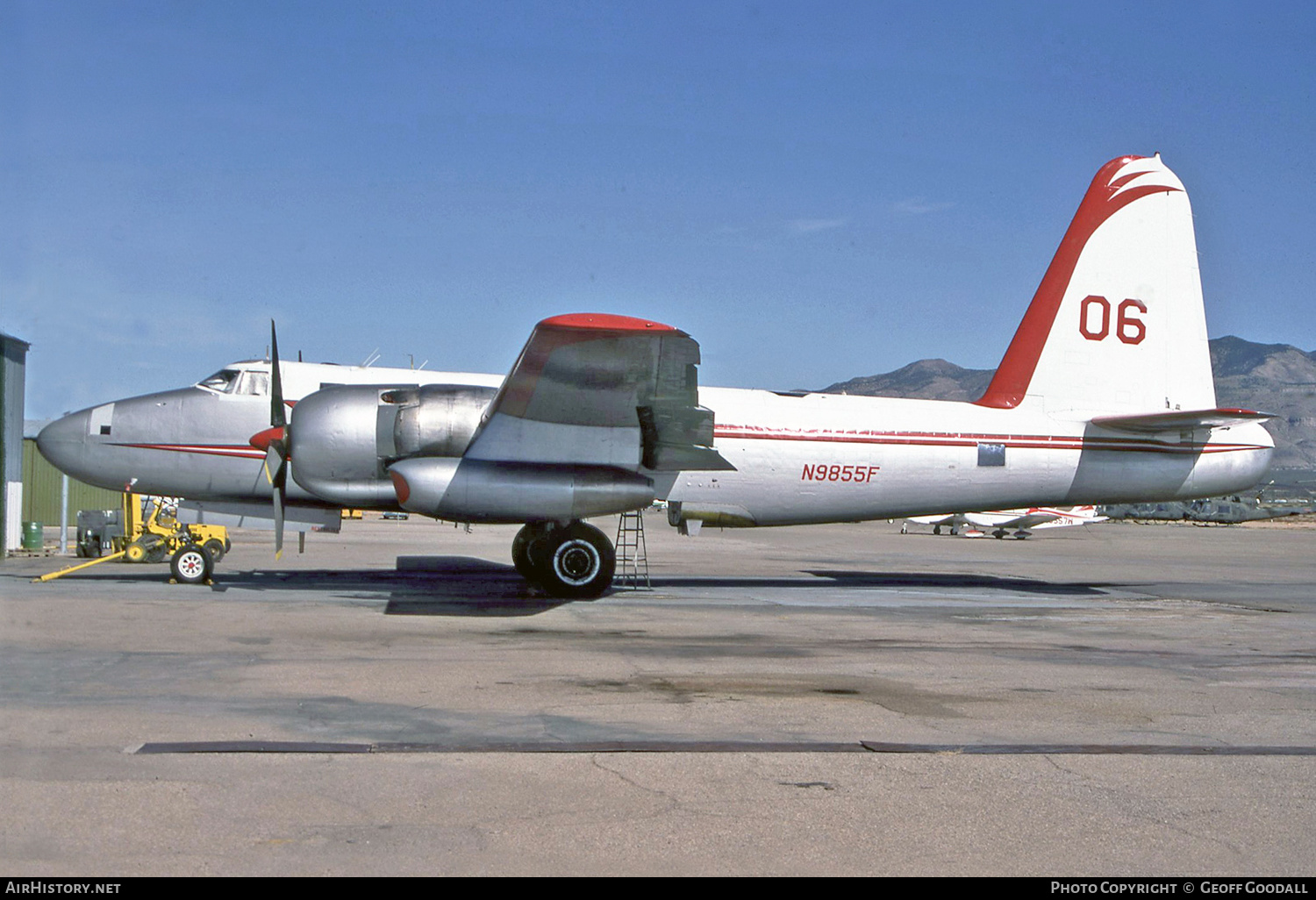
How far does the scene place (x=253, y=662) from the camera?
9.53m

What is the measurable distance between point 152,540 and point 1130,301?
18734 mm

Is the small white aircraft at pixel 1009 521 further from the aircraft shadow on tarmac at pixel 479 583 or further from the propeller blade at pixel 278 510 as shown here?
the propeller blade at pixel 278 510

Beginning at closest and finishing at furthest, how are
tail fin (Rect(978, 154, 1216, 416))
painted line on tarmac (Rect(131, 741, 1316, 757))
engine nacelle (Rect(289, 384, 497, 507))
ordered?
painted line on tarmac (Rect(131, 741, 1316, 757)) → engine nacelle (Rect(289, 384, 497, 507)) → tail fin (Rect(978, 154, 1216, 416))

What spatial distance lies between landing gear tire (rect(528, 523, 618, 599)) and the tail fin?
25.4 ft

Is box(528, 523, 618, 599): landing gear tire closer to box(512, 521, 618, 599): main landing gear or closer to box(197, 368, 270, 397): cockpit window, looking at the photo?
box(512, 521, 618, 599): main landing gear

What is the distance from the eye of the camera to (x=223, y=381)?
16.9 meters

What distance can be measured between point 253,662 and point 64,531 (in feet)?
60.9

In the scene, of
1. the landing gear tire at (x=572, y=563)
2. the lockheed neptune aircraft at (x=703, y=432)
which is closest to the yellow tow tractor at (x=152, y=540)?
the lockheed neptune aircraft at (x=703, y=432)

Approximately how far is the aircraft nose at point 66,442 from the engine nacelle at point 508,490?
538 cm

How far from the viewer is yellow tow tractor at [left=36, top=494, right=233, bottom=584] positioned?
16859 mm

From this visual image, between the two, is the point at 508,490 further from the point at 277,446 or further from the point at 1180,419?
the point at 1180,419

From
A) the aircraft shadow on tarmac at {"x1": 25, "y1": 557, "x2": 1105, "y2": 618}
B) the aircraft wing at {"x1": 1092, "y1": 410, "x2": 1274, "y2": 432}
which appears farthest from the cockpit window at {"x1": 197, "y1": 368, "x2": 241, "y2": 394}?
the aircraft wing at {"x1": 1092, "y1": 410, "x2": 1274, "y2": 432}

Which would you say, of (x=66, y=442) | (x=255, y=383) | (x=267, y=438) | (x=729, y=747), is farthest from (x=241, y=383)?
(x=729, y=747)

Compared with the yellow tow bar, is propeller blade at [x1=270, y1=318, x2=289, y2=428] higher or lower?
higher
